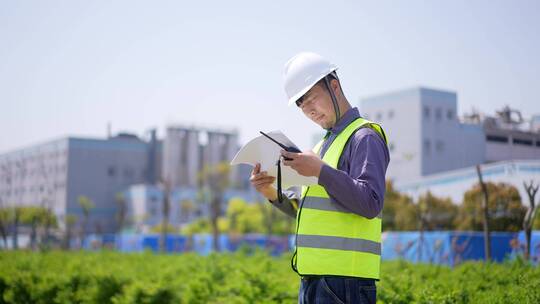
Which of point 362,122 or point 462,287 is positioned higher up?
point 362,122

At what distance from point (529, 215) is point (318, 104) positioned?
19.1 feet

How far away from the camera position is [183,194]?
65688 mm

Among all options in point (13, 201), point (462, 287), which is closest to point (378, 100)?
point (462, 287)

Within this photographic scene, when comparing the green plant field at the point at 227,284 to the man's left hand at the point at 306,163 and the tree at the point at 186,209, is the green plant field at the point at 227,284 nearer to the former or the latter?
the man's left hand at the point at 306,163

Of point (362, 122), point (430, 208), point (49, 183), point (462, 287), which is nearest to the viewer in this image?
point (362, 122)

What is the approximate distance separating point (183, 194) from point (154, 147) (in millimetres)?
7707

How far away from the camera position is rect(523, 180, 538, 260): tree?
7.56 m

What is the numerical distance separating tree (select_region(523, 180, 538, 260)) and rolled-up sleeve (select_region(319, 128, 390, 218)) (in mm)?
5487

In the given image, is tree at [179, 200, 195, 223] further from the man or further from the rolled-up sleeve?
the rolled-up sleeve

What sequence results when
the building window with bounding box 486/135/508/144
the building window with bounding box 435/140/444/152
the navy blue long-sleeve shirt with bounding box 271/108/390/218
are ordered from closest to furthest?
the navy blue long-sleeve shirt with bounding box 271/108/390/218 → the building window with bounding box 486/135/508/144 → the building window with bounding box 435/140/444/152

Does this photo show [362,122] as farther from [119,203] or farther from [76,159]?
[119,203]

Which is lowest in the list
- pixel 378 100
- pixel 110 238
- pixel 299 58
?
pixel 110 238

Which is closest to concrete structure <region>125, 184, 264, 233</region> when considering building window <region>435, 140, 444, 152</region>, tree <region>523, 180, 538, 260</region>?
building window <region>435, 140, 444, 152</region>

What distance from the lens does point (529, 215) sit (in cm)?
779
